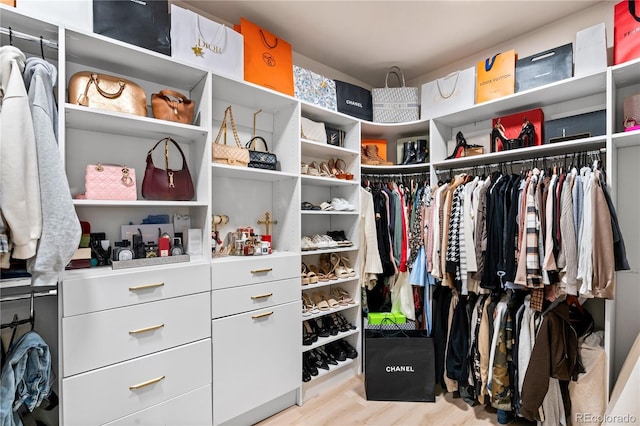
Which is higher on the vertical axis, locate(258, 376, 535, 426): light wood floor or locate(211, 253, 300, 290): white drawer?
locate(211, 253, 300, 290): white drawer

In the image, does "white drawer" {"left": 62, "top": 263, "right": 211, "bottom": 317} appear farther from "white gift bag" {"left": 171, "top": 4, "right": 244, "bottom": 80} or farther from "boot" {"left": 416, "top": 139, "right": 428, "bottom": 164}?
"boot" {"left": 416, "top": 139, "right": 428, "bottom": 164}

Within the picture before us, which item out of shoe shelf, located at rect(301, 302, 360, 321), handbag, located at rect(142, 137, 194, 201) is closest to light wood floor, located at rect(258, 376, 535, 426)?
shoe shelf, located at rect(301, 302, 360, 321)

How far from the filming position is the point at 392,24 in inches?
87.1

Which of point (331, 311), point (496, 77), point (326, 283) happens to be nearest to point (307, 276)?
point (326, 283)

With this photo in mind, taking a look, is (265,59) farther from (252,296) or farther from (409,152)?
(252,296)

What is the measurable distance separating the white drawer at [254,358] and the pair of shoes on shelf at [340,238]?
2.09 feet

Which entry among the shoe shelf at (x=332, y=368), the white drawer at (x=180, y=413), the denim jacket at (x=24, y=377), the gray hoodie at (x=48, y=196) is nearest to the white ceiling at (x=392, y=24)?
the gray hoodie at (x=48, y=196)

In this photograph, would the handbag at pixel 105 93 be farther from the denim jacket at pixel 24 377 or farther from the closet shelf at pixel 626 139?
the closet shelf at pixel 626 139

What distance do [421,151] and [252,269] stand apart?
1.78 m

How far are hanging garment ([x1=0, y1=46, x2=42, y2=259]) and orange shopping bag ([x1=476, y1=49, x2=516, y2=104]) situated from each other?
2.62 metres

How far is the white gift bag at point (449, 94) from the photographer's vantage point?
93.0 inches

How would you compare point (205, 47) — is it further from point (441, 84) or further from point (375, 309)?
point (375, 309)

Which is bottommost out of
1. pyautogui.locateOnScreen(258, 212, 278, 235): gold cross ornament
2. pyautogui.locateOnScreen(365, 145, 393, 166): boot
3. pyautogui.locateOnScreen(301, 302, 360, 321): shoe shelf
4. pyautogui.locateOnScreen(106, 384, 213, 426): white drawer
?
pyautogui.locateOnScreen(106, 384, 213, 426): white drawer

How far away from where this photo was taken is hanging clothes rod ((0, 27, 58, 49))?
49.2 inches
